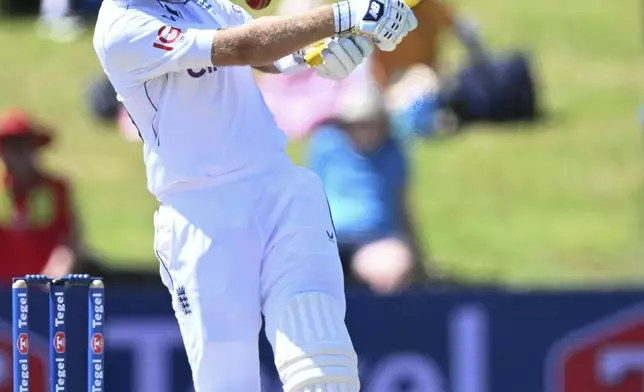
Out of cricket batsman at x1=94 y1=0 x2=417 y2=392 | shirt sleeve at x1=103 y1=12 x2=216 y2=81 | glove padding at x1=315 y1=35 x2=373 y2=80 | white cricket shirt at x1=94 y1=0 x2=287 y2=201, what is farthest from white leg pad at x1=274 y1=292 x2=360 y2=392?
shirt sleeve at x1=103 y1=12 x2=216 y2=81

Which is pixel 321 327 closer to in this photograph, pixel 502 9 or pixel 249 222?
pixel 249 222

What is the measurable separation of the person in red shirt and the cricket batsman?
270 cm

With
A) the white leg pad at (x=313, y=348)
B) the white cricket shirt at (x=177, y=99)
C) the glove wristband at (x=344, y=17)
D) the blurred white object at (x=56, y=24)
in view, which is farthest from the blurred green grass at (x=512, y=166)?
the glove wristband at (x=344, y=17)

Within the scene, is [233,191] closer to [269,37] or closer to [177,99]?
[177,99]

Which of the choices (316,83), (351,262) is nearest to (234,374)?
(351,262)

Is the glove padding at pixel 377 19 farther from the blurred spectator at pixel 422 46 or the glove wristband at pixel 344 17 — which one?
the blurred spectator at pixel 422 46

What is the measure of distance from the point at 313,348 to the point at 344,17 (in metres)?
0.98

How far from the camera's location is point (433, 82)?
8023 mm

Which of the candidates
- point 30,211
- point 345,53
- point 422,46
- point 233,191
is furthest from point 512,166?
point 345,53

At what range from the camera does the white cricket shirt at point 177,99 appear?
4051 mm

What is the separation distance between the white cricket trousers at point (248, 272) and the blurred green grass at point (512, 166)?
381 cm

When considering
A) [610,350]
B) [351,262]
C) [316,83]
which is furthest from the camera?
[316,83]

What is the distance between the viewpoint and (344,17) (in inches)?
153

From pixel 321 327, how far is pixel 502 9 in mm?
9000
